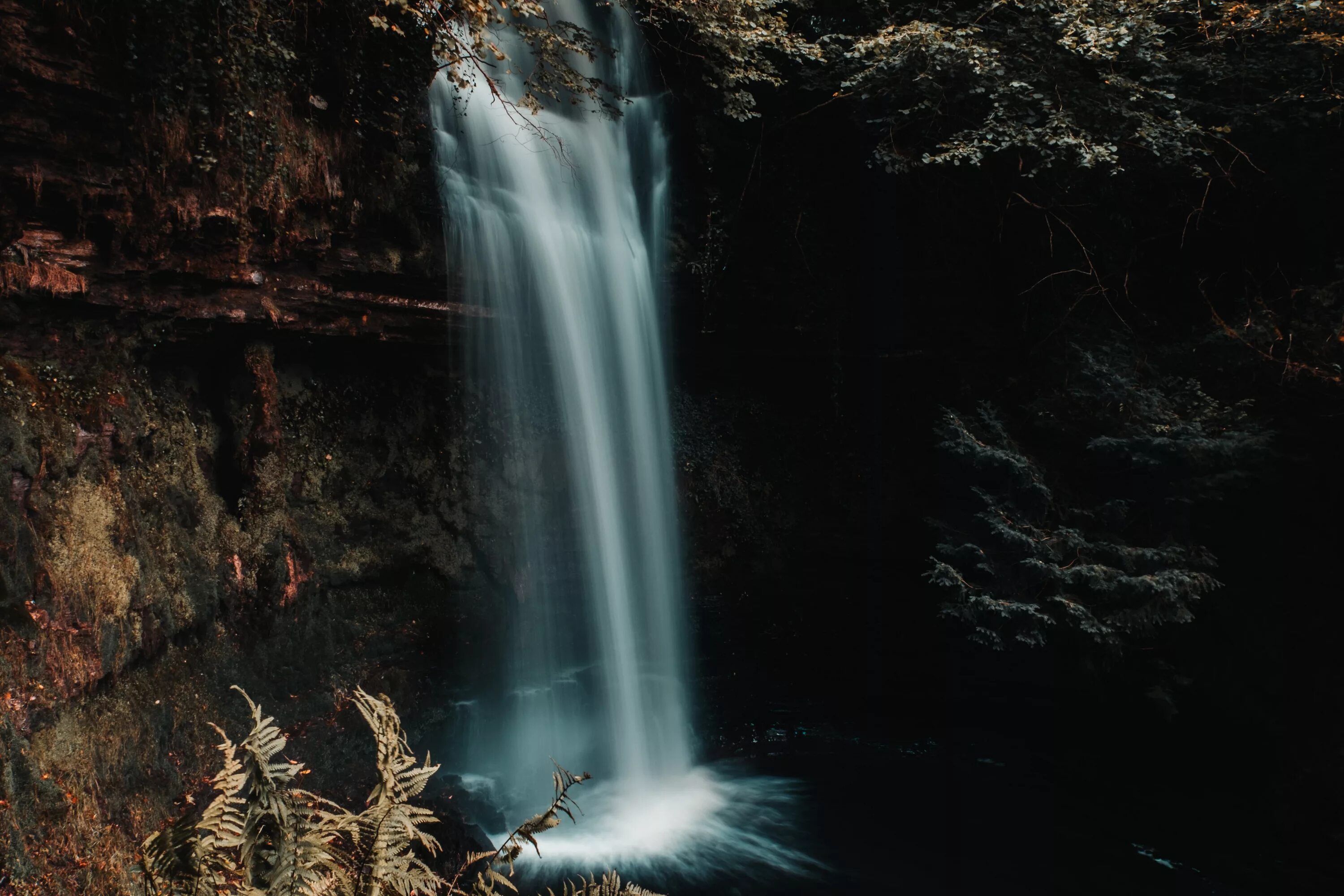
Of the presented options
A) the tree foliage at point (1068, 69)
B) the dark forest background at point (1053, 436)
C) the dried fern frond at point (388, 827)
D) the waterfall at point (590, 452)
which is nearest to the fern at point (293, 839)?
the dried fern frond at point (388, 827)

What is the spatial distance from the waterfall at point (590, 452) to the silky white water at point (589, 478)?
0.7 inches

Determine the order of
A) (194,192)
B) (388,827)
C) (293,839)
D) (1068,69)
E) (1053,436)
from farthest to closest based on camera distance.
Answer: (1053,436) < (1068,69) < (194,192) < (388,827) < (293,839)

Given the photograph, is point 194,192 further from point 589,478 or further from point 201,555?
point 589,478

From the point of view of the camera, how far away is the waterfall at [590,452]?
24.6 feet

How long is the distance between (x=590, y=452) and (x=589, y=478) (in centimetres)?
28

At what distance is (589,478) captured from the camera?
8.04 metres

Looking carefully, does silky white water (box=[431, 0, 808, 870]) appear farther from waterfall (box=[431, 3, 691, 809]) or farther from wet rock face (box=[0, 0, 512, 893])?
wet rock face (box=[0, 0, 512, 893])

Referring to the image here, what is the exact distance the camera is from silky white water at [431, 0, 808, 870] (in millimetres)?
7285

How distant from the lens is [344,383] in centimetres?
712

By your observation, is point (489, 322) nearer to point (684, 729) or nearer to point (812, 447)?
point (812, 447)

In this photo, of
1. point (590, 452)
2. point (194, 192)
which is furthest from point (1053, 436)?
point (194, 192)

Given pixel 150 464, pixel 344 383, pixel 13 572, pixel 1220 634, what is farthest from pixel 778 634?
pixel 13 572

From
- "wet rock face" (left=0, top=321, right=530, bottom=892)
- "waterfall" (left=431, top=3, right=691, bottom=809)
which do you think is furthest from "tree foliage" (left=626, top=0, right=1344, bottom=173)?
"wet rock face" (left=0, top=321, right=530, bottom=892)

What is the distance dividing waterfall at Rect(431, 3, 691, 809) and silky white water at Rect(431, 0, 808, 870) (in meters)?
0.02
